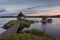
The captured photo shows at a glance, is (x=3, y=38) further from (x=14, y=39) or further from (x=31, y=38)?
(x=31, y=38)

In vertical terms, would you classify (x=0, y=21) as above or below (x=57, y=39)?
below

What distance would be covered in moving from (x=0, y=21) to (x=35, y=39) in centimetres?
1518

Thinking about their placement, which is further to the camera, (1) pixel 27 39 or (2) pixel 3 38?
(1) pixel 27 39

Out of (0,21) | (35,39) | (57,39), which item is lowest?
(0,21)

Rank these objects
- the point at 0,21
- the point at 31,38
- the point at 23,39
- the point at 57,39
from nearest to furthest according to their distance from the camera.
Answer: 1. the point at 23,39
2. the point at 31,38
3. the point at 57,39
4. the point at 0,21

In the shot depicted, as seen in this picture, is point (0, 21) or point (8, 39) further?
point (0, 21)

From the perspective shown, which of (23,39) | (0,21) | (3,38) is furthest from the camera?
(0,21)

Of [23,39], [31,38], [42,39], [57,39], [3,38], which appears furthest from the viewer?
[57,39]

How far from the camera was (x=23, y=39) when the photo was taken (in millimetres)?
6148

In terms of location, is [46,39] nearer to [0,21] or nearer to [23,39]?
[23,39]

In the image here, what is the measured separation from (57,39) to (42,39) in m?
1.92

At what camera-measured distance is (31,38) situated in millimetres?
6770

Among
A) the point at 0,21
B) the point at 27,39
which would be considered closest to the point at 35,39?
the point at 27,39

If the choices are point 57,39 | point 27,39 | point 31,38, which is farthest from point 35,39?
point 57,39
